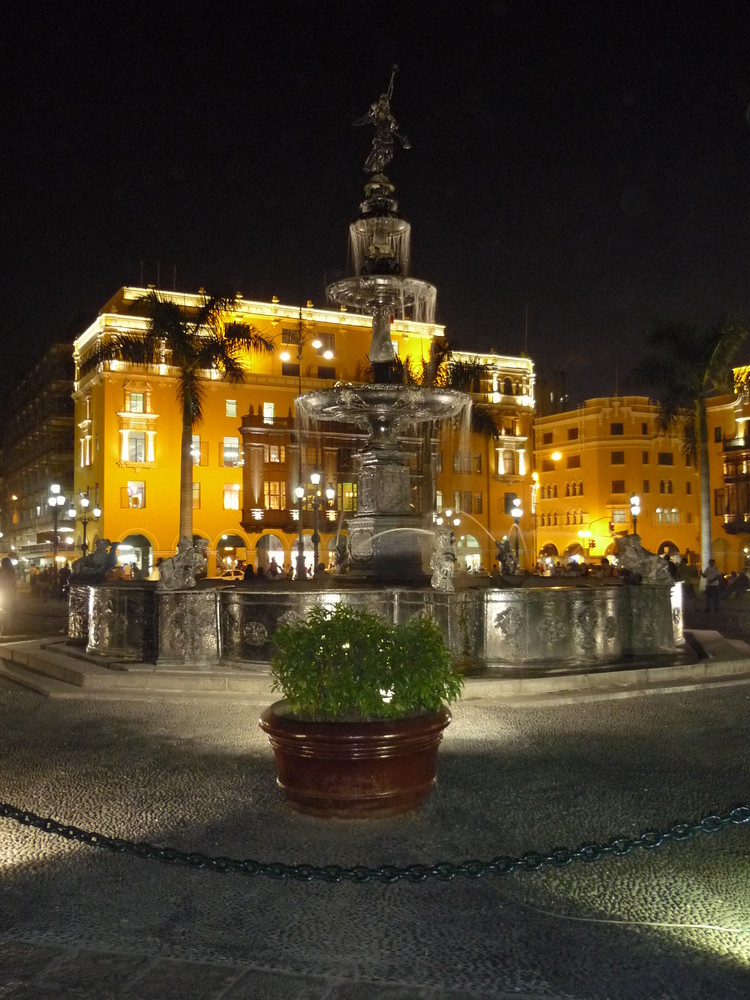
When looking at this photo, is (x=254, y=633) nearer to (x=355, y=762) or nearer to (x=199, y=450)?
(x=355, y=762)

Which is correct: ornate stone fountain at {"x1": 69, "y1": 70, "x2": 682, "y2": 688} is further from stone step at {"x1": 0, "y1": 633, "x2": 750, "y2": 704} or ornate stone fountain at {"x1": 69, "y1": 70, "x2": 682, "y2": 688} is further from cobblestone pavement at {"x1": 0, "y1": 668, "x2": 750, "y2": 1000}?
cobblestone pavement at {"x1": 0, "y1": 668, "x2": 750, "y2": 1000}

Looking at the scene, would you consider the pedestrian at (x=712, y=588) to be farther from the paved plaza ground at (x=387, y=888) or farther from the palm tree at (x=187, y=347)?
the paved plaza ground at (x=387, y=888)

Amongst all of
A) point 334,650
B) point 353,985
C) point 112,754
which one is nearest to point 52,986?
point 353,985

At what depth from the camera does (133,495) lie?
50.2 m

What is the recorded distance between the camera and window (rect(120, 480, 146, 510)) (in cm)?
4994

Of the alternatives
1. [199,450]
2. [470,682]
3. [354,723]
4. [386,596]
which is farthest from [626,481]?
[354,723]

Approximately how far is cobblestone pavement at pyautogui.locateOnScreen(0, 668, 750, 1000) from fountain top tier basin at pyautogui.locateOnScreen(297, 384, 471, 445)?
7.35 meters

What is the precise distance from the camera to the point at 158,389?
51188mm

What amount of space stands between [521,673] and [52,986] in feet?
25.4

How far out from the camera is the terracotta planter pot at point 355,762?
5.29 m

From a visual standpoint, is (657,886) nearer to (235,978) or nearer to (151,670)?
(235,978)

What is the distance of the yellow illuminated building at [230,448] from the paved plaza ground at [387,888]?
1581 inches

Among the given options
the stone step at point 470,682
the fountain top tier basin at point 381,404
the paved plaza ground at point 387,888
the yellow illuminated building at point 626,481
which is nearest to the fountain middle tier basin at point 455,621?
the stone step at point 470,682

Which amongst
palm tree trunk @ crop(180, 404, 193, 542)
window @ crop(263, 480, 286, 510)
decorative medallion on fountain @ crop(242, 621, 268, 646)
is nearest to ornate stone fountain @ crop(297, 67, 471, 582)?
decorative medallion on fountain @ crop(242, 621, 268, 646)
